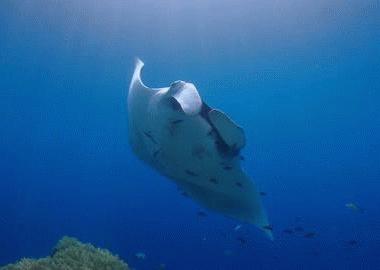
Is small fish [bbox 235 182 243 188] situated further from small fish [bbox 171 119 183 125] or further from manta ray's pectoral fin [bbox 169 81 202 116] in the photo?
manta ray's pectoral fin [bbox 169 81 202 116]

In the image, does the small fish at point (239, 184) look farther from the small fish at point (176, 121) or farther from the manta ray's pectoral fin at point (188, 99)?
the manta ray's pectoral fin at point (188, 99)

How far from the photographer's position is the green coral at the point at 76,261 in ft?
18.9

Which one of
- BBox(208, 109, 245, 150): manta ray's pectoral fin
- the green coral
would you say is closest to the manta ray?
BBox(208, 109, 245, 150): manta ray's pectoral fin

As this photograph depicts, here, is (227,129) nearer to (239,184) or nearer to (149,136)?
(239,184)

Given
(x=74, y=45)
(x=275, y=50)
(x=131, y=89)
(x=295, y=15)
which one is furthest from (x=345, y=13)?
(x=131, y=89)

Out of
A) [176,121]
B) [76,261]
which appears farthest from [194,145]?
[76,261]

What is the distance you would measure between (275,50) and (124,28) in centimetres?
1156

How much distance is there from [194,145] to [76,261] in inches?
144

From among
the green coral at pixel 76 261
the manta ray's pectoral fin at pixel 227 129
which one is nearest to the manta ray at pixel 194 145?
the manta ray's pectoral fin at pixel 227 129

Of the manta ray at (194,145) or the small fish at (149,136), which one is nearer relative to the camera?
the manta ray at (194,145)

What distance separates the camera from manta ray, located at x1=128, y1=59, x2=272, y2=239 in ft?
10.2

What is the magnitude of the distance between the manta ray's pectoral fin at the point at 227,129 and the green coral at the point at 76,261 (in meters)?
3.72

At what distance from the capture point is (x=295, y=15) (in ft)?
78.0

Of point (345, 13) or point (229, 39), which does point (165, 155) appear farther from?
point (229, 39)
